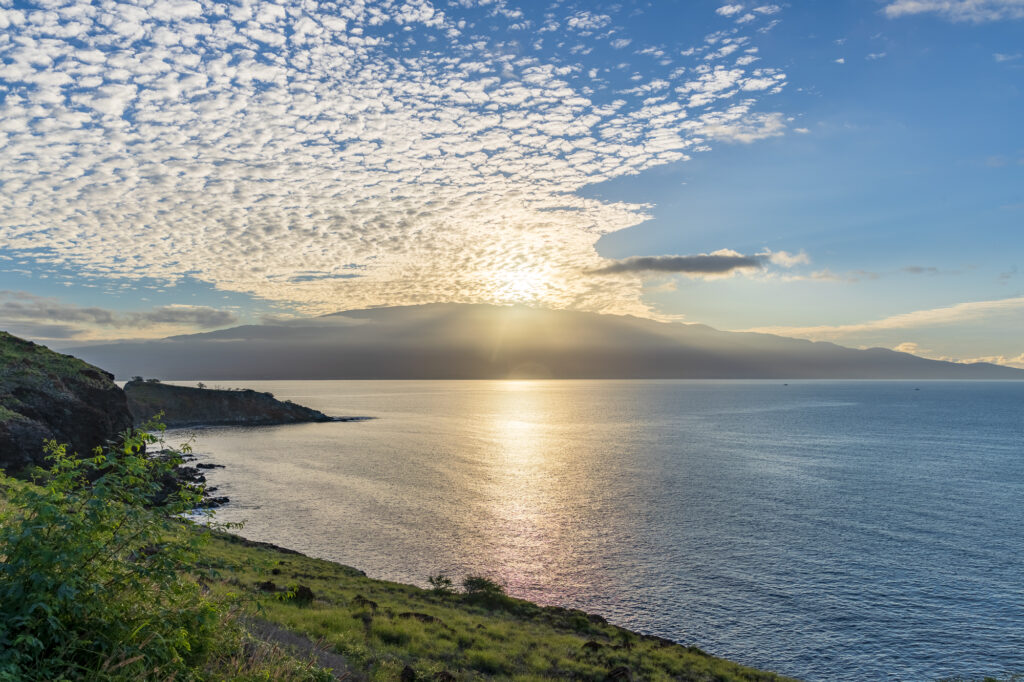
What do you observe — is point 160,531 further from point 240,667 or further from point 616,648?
point 616,648

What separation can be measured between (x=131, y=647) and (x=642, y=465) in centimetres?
9990

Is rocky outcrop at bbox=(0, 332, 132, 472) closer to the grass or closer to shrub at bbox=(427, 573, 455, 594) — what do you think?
the grass

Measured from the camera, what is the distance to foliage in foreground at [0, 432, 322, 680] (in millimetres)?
7672

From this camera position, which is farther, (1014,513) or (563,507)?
(563,507)

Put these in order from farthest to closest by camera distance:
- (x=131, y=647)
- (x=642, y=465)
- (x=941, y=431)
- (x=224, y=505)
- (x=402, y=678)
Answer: (x=941, y=431) < (x=642, y=465) < (x=224, y=505) < (x=402, y=678) < (x=131, y=647)

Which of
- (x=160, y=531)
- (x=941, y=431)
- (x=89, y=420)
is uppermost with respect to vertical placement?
(x=160, y=531)

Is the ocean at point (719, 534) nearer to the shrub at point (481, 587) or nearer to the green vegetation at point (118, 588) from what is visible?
the shrub at point (481, 587)

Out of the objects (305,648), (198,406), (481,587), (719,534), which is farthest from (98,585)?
(198,406)

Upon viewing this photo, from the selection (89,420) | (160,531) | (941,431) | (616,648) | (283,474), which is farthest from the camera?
(941,431)

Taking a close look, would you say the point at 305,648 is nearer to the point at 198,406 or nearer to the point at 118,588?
the point at 118,588

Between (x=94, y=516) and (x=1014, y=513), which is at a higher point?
(x=94, y=516)

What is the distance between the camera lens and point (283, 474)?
9275 cm

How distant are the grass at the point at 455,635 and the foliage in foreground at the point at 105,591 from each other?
2124 mm

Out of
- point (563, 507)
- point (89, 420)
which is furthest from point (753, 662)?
point (89, 420)
